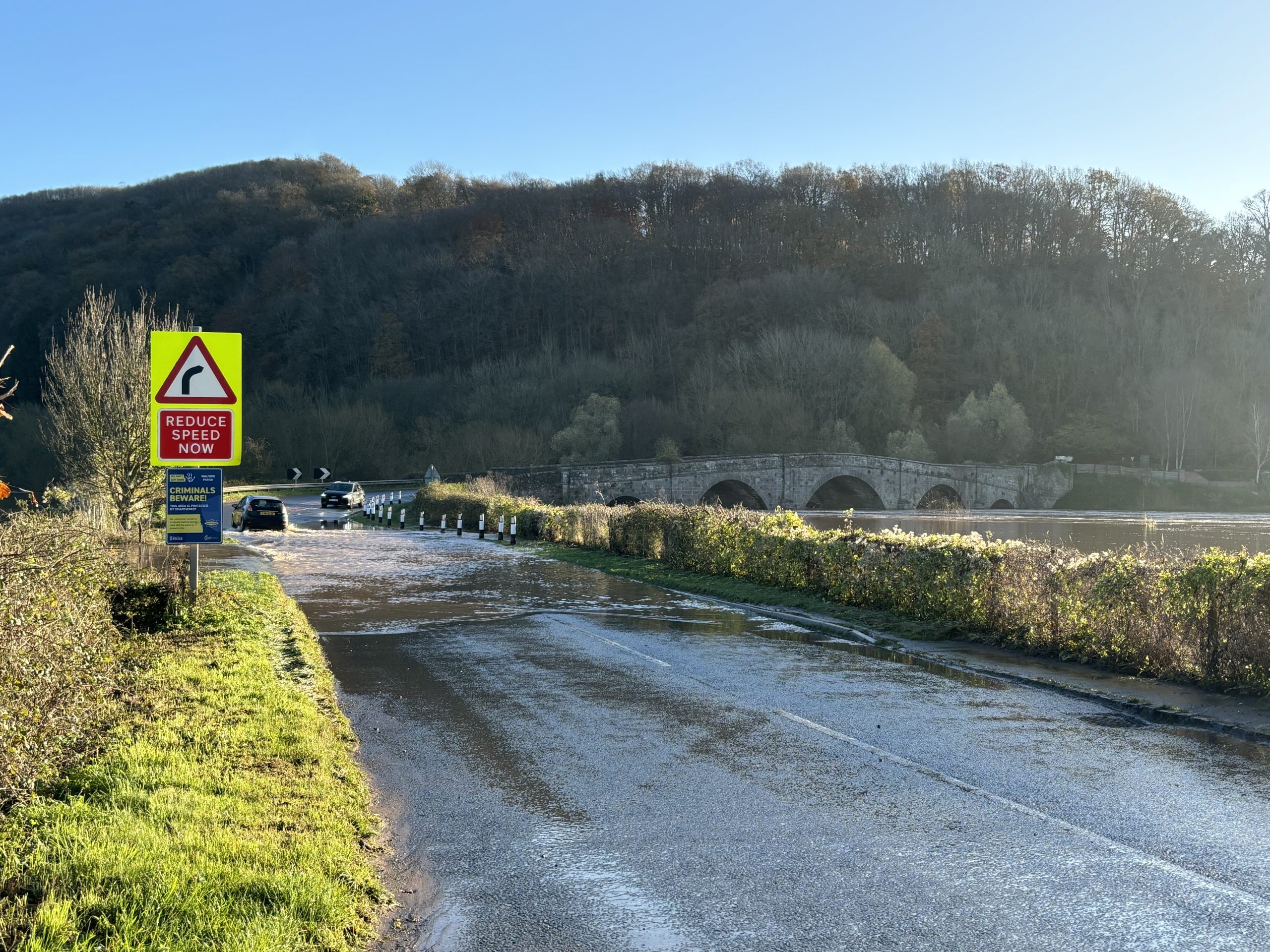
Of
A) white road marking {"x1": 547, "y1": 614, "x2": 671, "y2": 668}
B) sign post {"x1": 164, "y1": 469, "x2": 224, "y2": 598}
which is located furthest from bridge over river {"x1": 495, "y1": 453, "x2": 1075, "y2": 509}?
sign post {"x1": 164, "y1": 469, "x2": 224, "y2": 598}

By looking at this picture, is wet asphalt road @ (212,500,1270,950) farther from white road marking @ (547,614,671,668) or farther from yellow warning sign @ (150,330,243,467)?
yellow warning sign @ (150,330,243,467)

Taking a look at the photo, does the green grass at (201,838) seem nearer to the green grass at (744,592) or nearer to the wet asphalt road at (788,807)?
the wet asphalt road at (788,807)

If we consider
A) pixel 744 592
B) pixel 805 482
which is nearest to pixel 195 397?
pixel 744 592

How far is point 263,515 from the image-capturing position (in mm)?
35781

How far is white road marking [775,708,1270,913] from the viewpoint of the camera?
17.0 ft

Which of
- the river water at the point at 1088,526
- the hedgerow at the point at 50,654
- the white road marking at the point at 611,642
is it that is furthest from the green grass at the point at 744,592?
the river water at the point at 1088,526

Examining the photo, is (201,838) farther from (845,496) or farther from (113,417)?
(845,496)

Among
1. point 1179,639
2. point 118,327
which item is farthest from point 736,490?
point 1179,639

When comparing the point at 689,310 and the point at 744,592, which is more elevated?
the point at 689,310

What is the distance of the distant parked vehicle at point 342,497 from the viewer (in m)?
50.3

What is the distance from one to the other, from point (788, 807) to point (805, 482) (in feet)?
201

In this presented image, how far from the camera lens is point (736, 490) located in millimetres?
68125

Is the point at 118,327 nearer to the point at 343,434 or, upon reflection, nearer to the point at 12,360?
the point at 343,434

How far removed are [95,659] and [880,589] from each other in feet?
35.3
